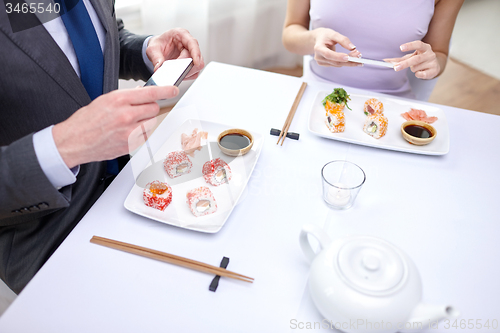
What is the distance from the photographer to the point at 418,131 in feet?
3.62

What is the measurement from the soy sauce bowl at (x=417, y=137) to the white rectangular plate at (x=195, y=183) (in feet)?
1.50

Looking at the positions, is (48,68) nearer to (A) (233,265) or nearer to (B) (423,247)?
(A) (233,265)

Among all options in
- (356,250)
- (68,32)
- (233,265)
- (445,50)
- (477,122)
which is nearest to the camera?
(356,250)

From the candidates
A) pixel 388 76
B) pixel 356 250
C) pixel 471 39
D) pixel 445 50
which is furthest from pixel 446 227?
pixel 471 39

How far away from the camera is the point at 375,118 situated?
3.60 feet

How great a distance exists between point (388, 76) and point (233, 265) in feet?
3.97

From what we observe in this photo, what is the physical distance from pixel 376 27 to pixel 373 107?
515 mm

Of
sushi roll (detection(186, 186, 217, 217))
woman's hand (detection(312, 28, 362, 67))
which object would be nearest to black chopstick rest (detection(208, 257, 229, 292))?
sushi roll (detection(186, 186, 217, 217))

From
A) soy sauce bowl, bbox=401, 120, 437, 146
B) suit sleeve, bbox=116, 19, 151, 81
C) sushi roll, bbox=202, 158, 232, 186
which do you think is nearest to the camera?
sushi roll, bbox=202, 158, 232, 186

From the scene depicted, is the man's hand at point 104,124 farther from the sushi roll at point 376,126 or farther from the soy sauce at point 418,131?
the soy sauce at point 418,131

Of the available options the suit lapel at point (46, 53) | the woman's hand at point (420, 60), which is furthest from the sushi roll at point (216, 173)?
the woman's hand at point (420, 60)

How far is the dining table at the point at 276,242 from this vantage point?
679 mm

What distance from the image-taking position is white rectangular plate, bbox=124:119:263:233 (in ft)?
2.76

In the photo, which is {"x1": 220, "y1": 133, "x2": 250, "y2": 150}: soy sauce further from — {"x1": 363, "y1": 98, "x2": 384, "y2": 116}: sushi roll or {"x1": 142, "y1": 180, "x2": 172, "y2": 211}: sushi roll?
{"x1": 363, "y1": 98, "x2": 384, "y2": 116}: sushi roll
